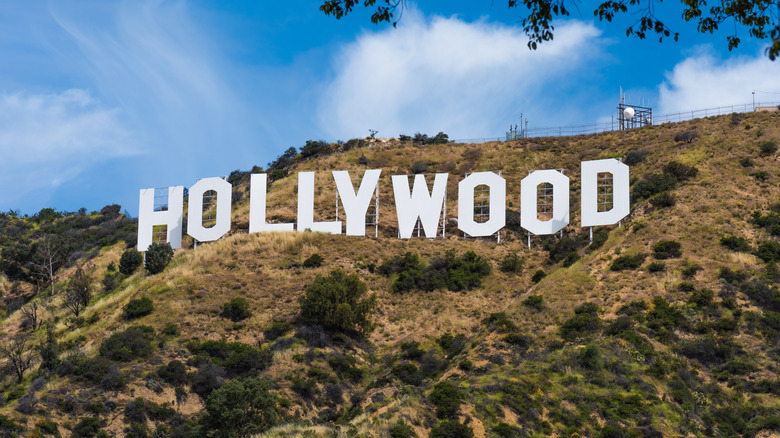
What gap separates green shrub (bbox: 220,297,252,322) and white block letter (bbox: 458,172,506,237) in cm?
1781

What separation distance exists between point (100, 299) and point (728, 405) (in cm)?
4059

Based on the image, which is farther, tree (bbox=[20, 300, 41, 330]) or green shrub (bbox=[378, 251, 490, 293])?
tree (bbox=[20, 300, 41, 330])

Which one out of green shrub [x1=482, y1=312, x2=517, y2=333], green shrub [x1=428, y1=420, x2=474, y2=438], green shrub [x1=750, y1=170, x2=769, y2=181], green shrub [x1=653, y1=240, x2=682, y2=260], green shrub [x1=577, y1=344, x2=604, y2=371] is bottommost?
green shrub [x1=428, y1=420, x2=474, y2=438]

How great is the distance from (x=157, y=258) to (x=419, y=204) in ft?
62.8

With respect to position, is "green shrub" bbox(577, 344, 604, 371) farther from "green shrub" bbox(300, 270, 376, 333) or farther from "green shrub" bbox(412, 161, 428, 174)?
"green shrub" bbox(412, 161, 428, 174)

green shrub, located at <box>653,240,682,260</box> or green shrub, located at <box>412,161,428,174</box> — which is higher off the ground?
green shrub, located at <box>412,161,428,174</box>

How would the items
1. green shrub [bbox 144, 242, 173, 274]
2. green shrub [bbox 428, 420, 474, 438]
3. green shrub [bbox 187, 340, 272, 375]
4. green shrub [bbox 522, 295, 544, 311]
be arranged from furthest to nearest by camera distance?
green shrub [bbox 144, 242, 173, 274] < green shrub [bbox 522, 295, 544, 311] < green shrub [bbox 187, 340, 272, 375] < green shrub [bbox 428, 420, 474, 438]

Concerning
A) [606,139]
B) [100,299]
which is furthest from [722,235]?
[100,299]

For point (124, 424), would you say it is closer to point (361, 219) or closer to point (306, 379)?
point (306, 379)

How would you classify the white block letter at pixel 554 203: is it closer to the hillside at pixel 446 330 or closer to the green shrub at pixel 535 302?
the hillside at pixel 446 330

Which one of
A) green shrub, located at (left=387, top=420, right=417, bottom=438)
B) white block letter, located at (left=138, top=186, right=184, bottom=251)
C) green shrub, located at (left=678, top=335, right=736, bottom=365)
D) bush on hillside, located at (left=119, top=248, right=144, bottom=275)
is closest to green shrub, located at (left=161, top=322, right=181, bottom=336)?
white block letter, located at (left=138, top=186, right=184, bottom=251)

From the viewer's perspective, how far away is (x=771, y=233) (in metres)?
46.3

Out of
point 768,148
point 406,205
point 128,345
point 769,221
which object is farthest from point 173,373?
point 768,148

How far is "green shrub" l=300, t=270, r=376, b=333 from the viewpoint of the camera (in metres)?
41.7
